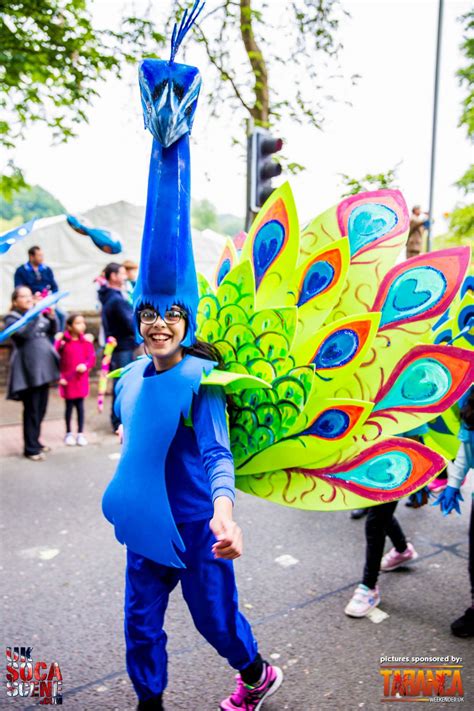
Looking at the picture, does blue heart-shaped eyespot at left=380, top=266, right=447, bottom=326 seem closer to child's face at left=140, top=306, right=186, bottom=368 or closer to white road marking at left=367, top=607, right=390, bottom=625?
child's face at left=140, top=306, right=186, bottom=368

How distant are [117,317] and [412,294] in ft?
14.2

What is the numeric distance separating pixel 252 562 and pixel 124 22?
6.36 metres

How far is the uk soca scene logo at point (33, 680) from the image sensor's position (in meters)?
2.27

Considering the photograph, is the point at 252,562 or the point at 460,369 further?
the point at 252,562

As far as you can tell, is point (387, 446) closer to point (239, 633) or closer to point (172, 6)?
point (239, 633)

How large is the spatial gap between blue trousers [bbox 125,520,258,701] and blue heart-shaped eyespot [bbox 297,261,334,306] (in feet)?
2.92

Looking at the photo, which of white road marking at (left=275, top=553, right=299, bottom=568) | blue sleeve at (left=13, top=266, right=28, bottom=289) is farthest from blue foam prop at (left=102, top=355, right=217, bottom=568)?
blue sleeve at (left=13, top=266, right=28, bottom=289)

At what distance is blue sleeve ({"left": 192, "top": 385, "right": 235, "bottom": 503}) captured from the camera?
67.0 inches

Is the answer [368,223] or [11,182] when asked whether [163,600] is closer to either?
[368,223]

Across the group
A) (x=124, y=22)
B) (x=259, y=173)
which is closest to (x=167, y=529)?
(x=259, y=173)

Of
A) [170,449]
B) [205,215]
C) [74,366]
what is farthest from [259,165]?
[205,215]

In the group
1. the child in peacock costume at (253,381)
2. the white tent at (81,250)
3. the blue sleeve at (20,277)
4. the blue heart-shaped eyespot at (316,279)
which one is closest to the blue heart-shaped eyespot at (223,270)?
the child in peacock costume at (253,381)

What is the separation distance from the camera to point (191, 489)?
1932 millimetres

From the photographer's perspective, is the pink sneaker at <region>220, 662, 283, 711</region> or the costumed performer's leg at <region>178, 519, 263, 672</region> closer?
the costumed performer's leg at <region>178, 519, 263, 672</region>
